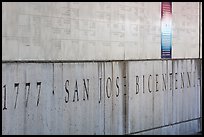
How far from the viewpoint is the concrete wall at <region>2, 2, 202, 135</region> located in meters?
6.07

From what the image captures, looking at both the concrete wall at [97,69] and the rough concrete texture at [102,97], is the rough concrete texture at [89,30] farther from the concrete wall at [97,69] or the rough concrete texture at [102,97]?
the rough concrete texture at [102,97]

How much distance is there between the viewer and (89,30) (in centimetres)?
714

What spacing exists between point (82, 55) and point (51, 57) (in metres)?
0.68

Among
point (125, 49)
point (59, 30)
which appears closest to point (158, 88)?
point (125, 49)

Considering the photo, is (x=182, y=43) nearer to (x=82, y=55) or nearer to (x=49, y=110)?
(x=82, y=55)

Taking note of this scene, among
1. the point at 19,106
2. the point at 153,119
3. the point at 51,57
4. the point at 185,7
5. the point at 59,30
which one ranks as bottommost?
the point at 153,119

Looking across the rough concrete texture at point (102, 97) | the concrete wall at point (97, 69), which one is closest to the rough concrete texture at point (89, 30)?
the concrete wall at point (97, 69)

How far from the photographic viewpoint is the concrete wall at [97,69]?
6074 mm

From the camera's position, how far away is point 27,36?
6176 mm

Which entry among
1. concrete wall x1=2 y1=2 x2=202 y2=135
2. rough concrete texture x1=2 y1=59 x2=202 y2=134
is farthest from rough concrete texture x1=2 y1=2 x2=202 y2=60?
rough concrete texture x1=2 y1=59 x2=202 y2=134

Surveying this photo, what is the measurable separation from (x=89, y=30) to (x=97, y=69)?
0.70 m

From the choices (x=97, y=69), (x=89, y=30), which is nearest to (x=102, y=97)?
(x=97, y=69)

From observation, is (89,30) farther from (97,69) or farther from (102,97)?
(102,97)

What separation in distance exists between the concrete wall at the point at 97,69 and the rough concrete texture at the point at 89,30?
0.05 feet
